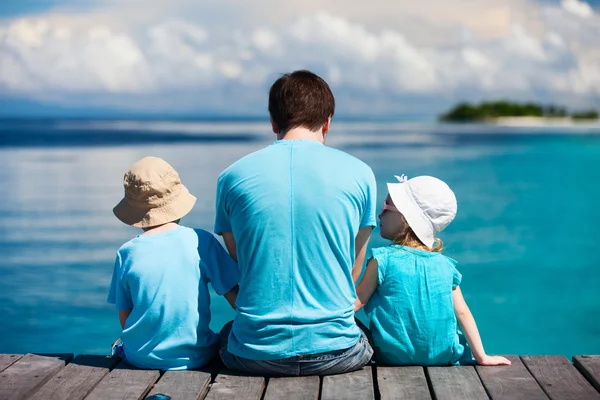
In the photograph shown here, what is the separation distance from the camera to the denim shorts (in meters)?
2.72

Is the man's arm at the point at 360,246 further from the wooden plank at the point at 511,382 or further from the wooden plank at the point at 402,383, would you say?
the wooden plank at the point at 511,382

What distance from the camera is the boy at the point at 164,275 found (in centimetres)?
279

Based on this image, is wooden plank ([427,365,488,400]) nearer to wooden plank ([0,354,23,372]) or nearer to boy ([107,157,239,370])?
boy ([107,157,239,370])

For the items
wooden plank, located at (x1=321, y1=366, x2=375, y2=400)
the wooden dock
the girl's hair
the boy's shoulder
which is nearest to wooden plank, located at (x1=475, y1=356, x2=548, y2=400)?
the wooden dock

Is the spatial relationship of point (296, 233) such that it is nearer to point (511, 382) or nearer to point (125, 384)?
point (125, 384)

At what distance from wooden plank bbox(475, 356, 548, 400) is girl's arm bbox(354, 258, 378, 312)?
0.51 meters

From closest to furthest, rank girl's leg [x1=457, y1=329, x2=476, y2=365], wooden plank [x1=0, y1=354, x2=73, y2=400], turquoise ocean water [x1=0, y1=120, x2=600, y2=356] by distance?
wooden plank [x1=0, y1=354, x2=73, y2=400] < girl's leg [x1=457, y1=329, x2=476, y2=365] < turquoise ocean water [x1=0, y1=120, x2=600, y2=356]

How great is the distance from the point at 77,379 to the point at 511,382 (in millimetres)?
1622

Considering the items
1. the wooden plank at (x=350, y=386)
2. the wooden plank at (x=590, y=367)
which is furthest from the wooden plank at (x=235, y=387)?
the wooden plank at (x=590, y=367)

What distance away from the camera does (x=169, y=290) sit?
110 inches

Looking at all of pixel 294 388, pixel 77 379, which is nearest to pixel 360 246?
pixel 294 388

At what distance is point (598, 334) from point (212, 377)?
5.48m

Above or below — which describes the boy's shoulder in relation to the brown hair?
below

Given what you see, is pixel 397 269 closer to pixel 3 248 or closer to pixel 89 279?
pixel 89 279
